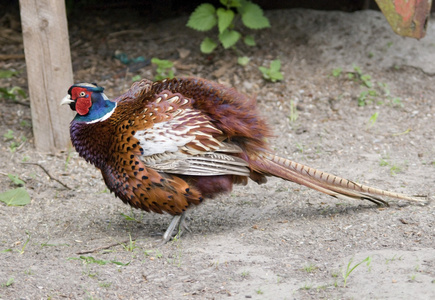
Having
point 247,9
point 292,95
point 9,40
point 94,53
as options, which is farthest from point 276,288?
point 9,40

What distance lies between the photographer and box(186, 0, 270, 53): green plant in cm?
594

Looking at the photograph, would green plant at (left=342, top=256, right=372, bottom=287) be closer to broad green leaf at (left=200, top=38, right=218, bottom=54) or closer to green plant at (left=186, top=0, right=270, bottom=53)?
green plant at (left=186, top=0, right=270, bottom=53)

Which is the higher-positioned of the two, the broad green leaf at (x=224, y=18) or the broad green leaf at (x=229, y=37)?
the broad green leaf at (x=224, y=18)

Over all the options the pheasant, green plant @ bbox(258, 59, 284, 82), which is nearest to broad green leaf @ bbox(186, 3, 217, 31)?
green plant @ bbox(258, 59, 284, 82)

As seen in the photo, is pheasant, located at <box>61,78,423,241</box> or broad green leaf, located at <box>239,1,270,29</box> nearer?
pheasant, located at <box>61,78,423,241</box>

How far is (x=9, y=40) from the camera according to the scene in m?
6.95

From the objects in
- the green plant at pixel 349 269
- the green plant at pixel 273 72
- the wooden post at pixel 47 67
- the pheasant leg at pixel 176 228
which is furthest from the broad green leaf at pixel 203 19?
the green plant at pixel 349 269

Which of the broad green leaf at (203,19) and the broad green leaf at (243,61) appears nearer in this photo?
the broad green leaf at (203,19)

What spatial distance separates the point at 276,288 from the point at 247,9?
12.4 feet

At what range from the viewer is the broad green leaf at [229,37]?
19.6ft

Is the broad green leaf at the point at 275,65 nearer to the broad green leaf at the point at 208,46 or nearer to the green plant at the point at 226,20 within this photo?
the green plant at the point at 226,20

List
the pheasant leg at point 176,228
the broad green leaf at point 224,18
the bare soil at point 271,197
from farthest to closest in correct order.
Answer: the broad green leaf at point 224,18, the pheasant leg at point 176,228, the bare soil at point 271,197

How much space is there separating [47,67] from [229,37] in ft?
6.40

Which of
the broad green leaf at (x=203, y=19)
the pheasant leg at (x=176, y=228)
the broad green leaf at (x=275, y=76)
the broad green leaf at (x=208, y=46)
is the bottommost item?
the pheasant leg at (x=176, y=228)
